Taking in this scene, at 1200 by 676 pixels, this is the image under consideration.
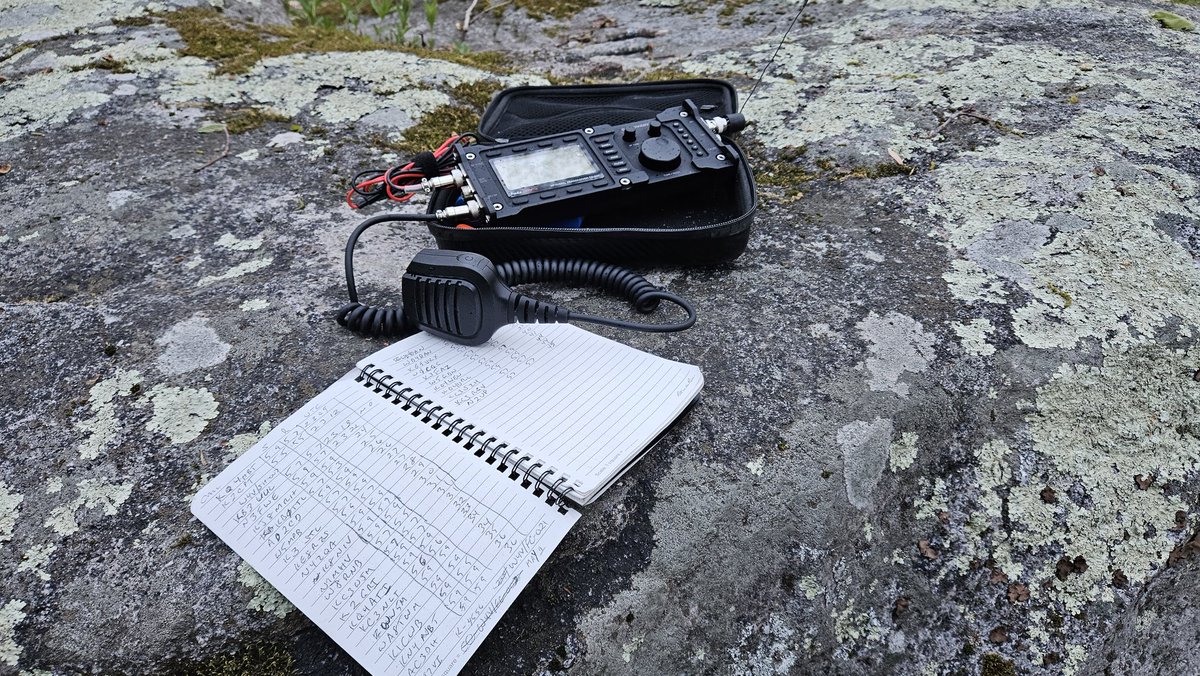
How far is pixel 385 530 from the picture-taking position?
1228mm

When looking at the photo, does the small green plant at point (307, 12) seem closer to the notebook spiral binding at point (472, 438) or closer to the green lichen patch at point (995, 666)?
the notebook spiral binding at point (472, 438)

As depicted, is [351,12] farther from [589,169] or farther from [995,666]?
[995,666]

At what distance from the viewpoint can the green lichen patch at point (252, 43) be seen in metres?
3.31

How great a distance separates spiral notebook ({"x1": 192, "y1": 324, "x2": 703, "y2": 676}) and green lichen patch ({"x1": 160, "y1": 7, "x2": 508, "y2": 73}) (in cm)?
236

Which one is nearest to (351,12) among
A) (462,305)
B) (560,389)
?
(462,305)

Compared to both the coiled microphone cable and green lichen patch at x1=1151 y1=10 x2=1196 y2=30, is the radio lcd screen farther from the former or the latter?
green lichen patch at x1=1151 y1=10 x2=1196 y2=30

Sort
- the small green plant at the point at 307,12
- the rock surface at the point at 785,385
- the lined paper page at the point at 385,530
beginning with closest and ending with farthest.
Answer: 1. the lined paper page at the point at 385,530
2. the rock surface at the point at 785,385
3. the small green plant at the point at 307,12

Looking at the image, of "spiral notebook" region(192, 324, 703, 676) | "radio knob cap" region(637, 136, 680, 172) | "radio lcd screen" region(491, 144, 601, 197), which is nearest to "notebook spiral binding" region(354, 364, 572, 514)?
"spiral notebook" region(192, 324, 703, 676)

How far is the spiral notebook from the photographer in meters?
1.13

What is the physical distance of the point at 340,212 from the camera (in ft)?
7.60

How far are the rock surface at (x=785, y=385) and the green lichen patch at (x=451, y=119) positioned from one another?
0.45 feet

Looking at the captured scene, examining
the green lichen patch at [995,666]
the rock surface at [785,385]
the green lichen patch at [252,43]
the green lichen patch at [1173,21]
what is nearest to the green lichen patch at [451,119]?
the rock surface at [785,385]

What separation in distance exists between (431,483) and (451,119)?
202 centimetres

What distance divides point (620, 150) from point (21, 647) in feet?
5.62
